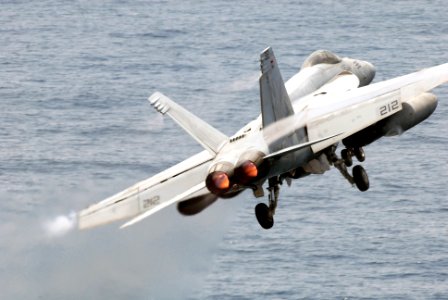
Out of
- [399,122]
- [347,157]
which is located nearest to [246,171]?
[347,157]

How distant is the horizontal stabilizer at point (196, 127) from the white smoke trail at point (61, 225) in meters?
7.32

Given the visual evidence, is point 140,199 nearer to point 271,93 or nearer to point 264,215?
point 264,215

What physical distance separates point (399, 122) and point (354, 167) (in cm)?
346

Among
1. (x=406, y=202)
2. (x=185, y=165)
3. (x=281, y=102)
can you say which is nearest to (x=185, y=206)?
(x=185, y=165)

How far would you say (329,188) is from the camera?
652 ft

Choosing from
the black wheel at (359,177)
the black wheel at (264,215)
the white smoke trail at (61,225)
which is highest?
the black wheel at (359,177)

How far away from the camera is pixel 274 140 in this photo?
252 ft

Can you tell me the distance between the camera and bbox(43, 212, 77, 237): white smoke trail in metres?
78.1

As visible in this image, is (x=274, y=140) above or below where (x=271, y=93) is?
below

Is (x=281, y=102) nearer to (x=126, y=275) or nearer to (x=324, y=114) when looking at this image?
(x=324, y=114)

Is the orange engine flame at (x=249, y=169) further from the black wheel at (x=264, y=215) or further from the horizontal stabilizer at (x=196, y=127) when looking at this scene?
the black wheel at (x=264, y=215)

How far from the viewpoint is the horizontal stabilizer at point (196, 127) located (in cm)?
7781

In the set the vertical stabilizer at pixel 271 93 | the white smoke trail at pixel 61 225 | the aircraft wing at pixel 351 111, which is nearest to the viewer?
the vertical stabilizer at pixel 271 93

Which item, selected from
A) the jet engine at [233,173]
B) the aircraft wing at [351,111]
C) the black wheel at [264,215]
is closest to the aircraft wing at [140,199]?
the jet engine at [233,173]
